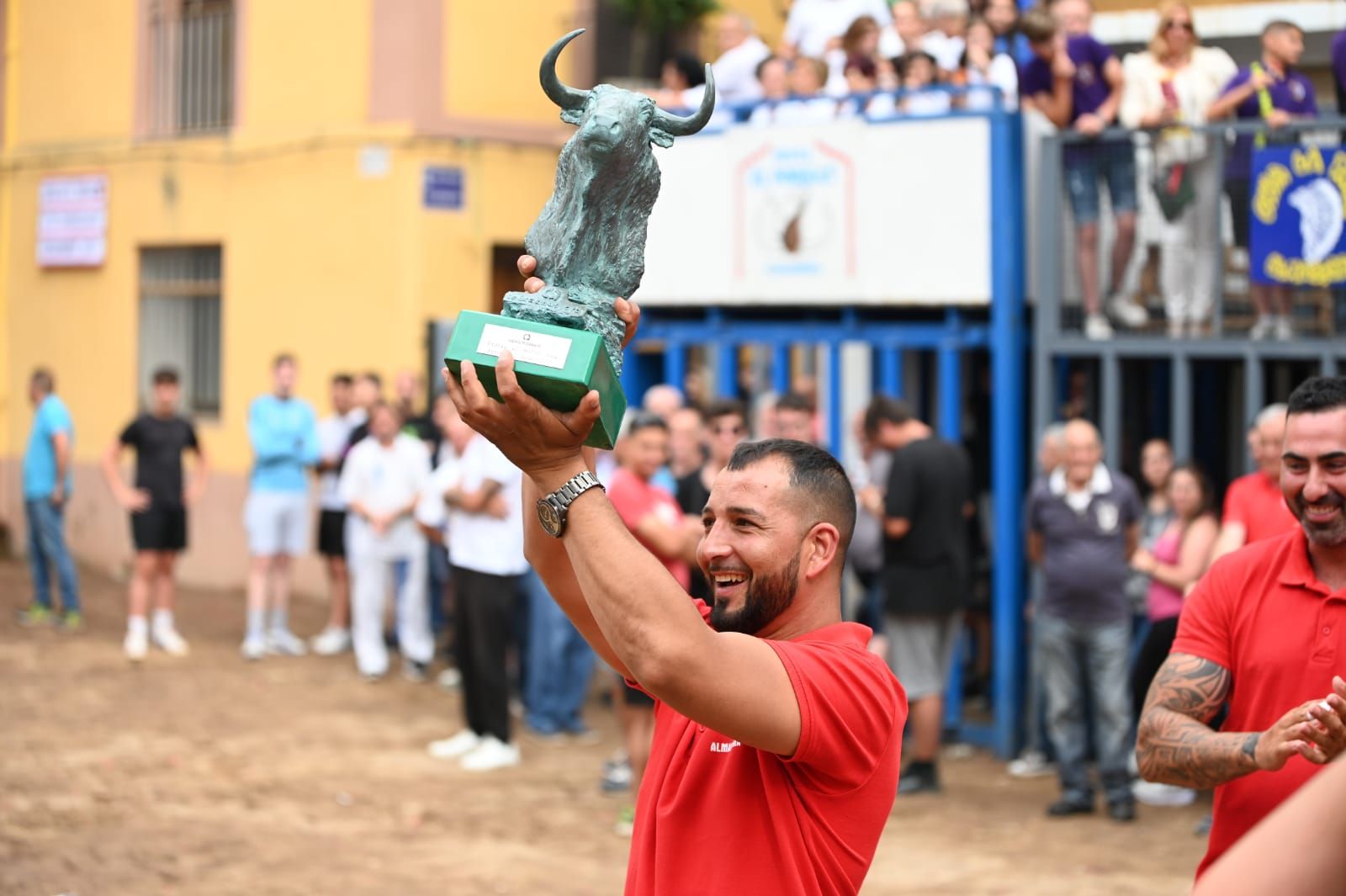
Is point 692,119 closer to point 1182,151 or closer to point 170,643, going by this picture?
point 1182,151

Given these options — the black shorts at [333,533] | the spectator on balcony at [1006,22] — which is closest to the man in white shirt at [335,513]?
the black shorts at [333,533]

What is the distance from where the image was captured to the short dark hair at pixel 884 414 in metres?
9.19

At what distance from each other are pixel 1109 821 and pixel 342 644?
6.70 meters

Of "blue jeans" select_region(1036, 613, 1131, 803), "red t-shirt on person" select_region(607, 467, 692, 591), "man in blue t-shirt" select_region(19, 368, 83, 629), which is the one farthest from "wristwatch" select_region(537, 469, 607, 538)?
Result: "man in blue t-shirt" select_region(19, 368, 83, 629)

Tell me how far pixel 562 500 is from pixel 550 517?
37mm

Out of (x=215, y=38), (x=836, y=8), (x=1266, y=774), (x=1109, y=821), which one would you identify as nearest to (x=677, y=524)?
(x=1109, y=821)

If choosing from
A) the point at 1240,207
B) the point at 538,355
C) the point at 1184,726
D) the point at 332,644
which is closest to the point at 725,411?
the point at 1240,207


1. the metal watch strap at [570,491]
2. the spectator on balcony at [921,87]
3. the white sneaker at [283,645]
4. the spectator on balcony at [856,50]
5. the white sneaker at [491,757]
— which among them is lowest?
the white sneaker at [491,757]

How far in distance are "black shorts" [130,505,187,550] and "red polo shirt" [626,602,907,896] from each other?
33.5 ft

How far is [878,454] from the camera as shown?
9734mm

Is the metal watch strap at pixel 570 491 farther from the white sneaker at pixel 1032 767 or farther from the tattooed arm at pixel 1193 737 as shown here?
the white sneaker at pixel 1032 767

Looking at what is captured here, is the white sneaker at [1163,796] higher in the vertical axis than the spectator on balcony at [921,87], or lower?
lower

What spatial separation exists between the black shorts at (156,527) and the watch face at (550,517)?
34.2ft

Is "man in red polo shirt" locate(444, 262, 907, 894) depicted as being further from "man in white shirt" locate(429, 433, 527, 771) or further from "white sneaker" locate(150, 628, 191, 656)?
"white sneaker" locate(150, 628, 191, 656)
